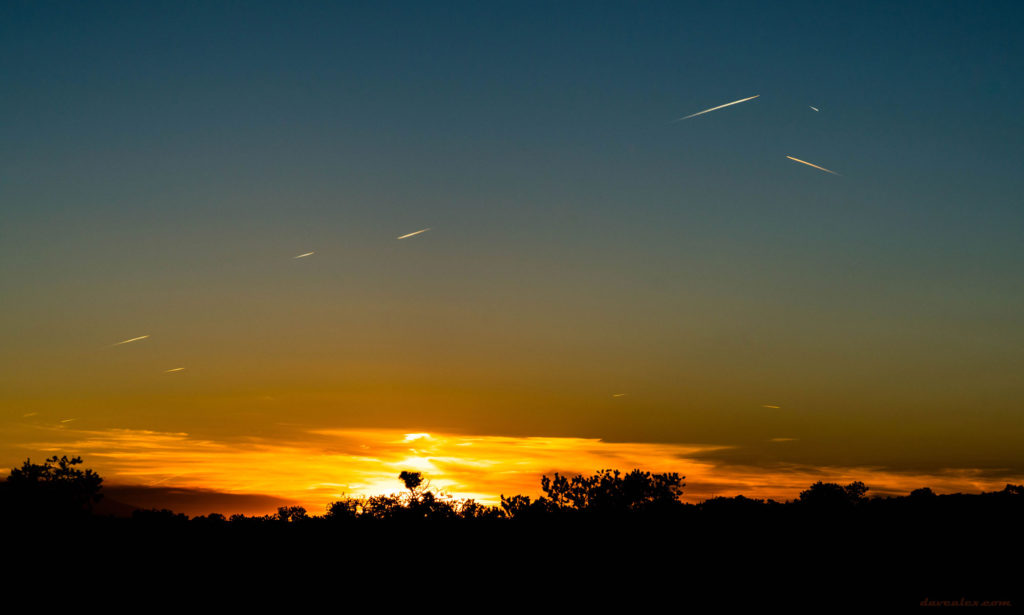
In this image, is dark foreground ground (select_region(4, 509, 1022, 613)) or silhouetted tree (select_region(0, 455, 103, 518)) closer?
dark foreground ground (select_region(4, 509, 1022, 613))

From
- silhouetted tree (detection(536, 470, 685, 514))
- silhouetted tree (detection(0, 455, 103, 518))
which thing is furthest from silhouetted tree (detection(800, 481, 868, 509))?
silhouetted tree (detection(0, 455, 103, 518))

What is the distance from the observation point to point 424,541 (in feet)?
148

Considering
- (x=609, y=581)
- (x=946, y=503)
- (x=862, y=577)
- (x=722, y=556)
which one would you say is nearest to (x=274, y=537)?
(x=609, y=581)

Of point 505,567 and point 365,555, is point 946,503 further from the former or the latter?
point 365,555

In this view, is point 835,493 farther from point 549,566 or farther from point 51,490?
point 51,490

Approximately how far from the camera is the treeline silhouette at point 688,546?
1287 inches

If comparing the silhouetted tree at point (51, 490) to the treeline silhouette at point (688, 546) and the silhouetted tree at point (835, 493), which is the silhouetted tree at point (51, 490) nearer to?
the treeline silhouette at point (688, 546)

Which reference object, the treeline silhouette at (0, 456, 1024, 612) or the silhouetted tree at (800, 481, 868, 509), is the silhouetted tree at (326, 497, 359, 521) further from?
the silhouetted tree at (800, 481, 868, 509)

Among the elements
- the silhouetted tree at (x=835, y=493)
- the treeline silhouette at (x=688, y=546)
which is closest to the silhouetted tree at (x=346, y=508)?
the treeline silhouette at (x=688, y=546)

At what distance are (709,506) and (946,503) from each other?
1987cm

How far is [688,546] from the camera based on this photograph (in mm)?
41281

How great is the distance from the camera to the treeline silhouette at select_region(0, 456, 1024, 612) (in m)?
32.7

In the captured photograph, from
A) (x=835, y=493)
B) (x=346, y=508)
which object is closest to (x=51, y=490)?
(x=346, y=508)

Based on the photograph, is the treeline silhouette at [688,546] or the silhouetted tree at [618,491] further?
the silhouetted tree at [618,491]
